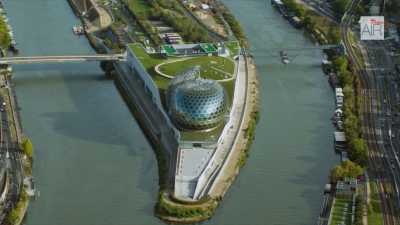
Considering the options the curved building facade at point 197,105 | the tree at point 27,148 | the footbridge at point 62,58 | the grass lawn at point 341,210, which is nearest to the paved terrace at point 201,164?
the curved building facade at point 197,105

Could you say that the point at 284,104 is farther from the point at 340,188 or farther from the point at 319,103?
the point at 340,188

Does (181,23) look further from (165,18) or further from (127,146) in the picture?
(127,146)

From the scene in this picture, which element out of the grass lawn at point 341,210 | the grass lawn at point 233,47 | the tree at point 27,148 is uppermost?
the grass lawn at point 233,47

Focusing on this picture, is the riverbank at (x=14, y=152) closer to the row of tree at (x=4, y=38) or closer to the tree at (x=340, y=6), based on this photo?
the row of tree at (x=4, y=38)

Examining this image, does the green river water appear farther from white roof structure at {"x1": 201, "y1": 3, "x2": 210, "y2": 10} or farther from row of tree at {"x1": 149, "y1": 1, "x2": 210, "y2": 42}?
white roof structure at {"x1": 201, "y1": 3, "x2": 210, "y2": 10}

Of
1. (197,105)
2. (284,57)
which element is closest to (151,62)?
(197,105)
